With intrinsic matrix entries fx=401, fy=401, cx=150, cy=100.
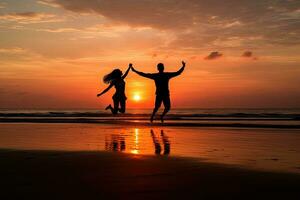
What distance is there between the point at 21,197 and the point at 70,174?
1323 millimetres

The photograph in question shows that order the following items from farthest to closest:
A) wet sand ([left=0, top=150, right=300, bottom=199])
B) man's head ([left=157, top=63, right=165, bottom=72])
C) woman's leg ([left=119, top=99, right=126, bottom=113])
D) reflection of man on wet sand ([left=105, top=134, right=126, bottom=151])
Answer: woman's leg ([left=119, top=99, right=126, bottom=113]) < man's head ([left=157, top=63, right=165, bottom=72]) < reflection of man on wet sand ([left=105, top=134, right=126, bottom=151]) < wet sand ([left=0, top=150, right=300, bottom=199])

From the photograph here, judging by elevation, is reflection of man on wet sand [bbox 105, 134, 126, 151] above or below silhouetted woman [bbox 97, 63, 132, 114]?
below

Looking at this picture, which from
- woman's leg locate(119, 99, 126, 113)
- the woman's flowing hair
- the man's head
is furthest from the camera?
the woman's flowing hair

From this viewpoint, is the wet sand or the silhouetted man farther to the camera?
the silhouetted man

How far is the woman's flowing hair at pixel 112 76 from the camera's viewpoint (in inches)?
816

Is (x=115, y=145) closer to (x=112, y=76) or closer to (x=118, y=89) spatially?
(x=118, y=89)

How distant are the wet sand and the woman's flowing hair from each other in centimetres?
1385

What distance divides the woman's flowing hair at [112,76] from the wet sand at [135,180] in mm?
13847

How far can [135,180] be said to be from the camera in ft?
16.9

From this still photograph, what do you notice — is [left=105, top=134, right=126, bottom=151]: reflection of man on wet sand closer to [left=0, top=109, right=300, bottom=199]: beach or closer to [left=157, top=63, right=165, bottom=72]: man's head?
[left=0, top=109, right=300, bottom=199]: beach

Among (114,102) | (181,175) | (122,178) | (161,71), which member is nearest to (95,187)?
(122,178)

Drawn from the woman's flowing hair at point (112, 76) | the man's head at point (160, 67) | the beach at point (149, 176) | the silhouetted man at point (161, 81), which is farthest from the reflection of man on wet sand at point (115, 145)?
the woman's flowing hair at point (112, 76)

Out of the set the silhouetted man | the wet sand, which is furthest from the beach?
the silhouetted man

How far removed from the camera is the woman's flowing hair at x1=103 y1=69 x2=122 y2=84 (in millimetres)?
20719
